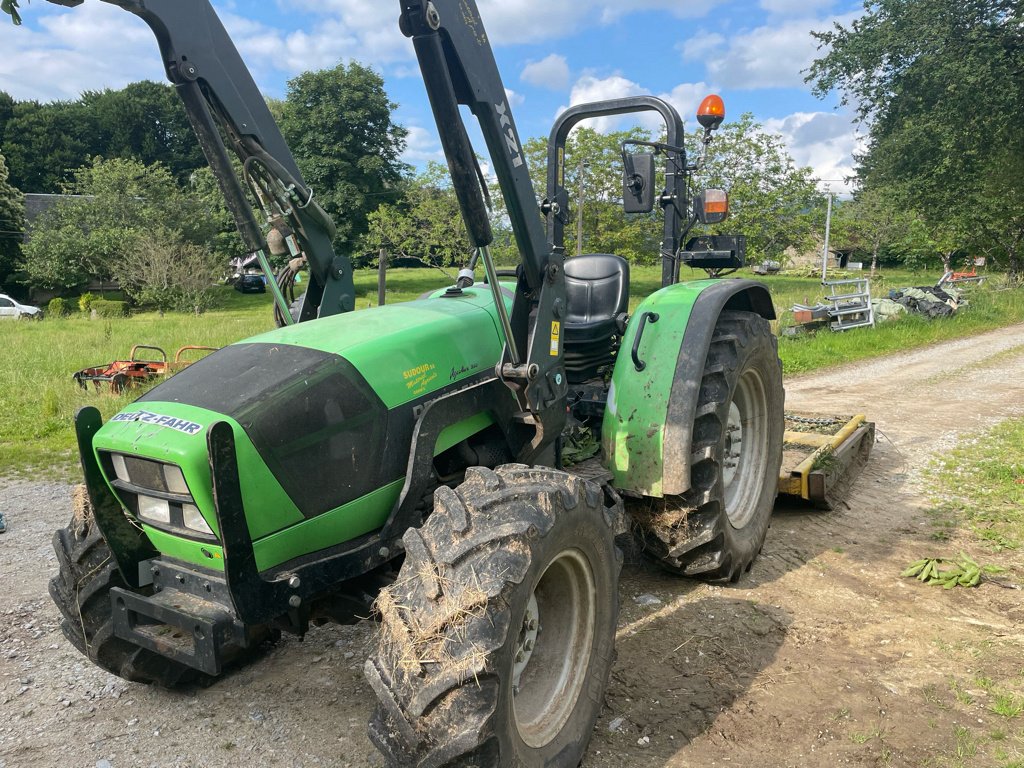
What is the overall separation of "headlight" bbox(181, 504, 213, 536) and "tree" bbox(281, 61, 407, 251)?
36.3m

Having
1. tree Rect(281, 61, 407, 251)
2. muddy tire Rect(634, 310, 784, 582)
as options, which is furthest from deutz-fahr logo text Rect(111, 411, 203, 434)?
tree Rect(281, 61, 407, 251)

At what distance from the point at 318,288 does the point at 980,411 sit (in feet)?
24.5

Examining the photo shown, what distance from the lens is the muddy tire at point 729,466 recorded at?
3688mm

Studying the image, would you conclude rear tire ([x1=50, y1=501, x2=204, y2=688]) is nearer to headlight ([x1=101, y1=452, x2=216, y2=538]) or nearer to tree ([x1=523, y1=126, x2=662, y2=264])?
headlight ([x1=101, y1=452, x2=216, y2=538])

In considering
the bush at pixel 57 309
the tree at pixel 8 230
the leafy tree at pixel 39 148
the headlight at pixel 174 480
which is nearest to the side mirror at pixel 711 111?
the headlight at pixel 174 480

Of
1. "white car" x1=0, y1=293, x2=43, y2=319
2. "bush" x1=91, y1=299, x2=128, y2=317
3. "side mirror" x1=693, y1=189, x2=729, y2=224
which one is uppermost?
"side mirror" x1=693, y1=189, x2=729, y2=224

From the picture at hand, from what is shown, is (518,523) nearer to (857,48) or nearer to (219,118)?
(219,118)

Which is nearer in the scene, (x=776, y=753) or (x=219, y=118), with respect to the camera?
(x=776, y=753)

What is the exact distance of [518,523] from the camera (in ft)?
7.80

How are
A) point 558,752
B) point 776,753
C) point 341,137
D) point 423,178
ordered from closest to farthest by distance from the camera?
point 558,752 → point 776,753 → point 423,178 → point 341,137

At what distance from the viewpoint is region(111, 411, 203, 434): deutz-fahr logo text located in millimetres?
2385

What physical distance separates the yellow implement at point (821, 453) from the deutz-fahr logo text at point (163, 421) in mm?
3732

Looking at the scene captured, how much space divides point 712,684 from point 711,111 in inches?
115

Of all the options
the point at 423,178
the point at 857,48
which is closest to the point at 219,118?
the point at 857,48
